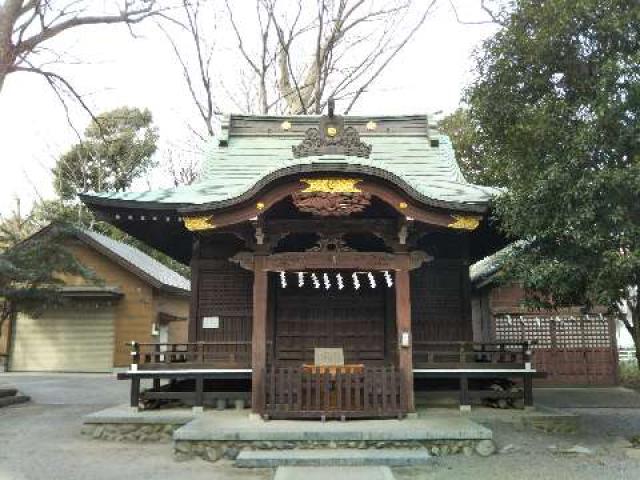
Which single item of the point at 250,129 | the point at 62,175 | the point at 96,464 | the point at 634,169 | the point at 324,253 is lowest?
the point at 96,464

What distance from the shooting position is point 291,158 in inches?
508

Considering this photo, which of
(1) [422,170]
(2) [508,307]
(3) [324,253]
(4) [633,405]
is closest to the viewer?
(3) [324,253]

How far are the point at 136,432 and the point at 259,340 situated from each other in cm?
250

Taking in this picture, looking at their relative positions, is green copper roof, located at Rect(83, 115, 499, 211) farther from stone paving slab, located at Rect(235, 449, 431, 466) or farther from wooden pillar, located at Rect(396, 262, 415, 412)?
stone paving slab, located at Rect(235, 449, 431, 466)

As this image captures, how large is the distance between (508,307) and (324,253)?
1098cm

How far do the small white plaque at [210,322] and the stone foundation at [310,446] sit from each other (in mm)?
3610

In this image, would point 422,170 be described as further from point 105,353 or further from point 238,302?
point 105,353

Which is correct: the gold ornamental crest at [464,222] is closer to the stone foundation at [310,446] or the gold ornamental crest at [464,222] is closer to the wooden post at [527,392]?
the wooden post at [527,392]

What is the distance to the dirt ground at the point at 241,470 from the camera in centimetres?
752

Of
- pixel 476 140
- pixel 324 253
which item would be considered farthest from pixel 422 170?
pixel 324 253

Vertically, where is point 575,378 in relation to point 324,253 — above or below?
below

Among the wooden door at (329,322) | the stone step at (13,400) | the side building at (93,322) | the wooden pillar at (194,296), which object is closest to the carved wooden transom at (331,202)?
the wooden door at (329,322)

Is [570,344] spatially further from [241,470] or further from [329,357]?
[241,470]

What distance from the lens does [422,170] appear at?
13102 mm
